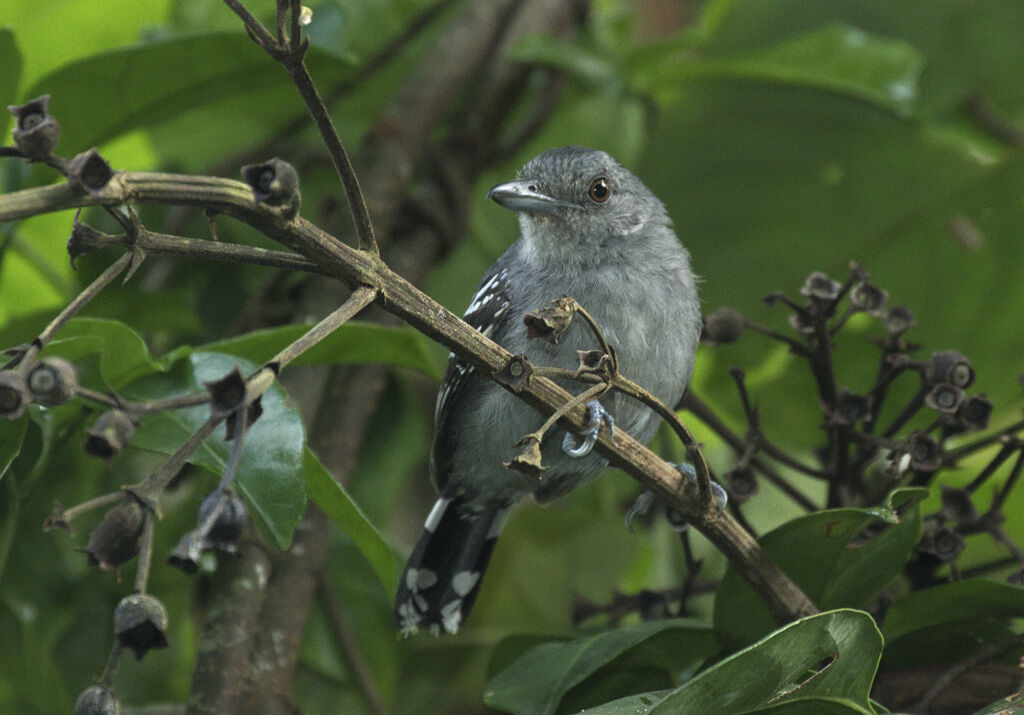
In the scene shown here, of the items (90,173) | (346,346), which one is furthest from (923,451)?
(90,173)

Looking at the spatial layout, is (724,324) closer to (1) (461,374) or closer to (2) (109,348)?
(1) (461,374)

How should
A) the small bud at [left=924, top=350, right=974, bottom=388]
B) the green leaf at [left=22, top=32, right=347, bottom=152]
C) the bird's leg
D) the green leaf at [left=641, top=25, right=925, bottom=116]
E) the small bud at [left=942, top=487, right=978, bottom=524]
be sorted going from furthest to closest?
the green leaf at [left=641, top=25, right=925, bottom=116]
the green leaf at [left=22, top=32, right=347, bottom=152]
the small bud at [left=942, top=487, right=978, bottom=524]
the small bud at [left=924, top=350, right=974, bottom=388]
the bird's leg

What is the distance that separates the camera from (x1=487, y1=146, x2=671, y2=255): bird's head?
128 inches

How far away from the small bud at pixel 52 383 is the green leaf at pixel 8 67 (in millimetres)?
1701

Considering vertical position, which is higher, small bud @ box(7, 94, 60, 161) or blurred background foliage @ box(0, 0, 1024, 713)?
blurred background foliage @ box(0, 0, 1024, 713)

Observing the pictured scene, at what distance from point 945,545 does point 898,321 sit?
519mm

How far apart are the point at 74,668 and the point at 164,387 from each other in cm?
124

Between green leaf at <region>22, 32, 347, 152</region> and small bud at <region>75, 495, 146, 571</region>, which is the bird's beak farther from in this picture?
small bud at <region>75, 495, 146, 571</region>

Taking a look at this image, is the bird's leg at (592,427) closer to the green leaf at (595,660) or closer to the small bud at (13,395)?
the green leaf at (595,660)

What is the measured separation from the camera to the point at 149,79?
300 cm

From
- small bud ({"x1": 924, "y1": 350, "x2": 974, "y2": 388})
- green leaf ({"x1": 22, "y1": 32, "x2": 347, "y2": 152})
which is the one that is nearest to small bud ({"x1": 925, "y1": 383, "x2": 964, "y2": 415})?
small bud ({"x1": 924, "y1": 350, "x2": 974, "y2": 388})

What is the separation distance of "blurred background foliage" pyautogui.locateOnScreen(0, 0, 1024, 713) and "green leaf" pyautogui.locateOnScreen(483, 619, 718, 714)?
87 centimetres

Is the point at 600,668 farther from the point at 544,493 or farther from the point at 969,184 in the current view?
the point at 969,184

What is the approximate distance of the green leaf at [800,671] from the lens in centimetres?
168
